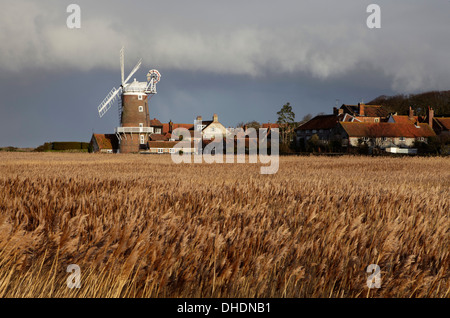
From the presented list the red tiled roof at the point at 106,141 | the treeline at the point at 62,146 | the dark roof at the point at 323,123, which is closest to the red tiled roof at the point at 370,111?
the dark roof at the point at 323,123

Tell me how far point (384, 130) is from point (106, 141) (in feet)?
182

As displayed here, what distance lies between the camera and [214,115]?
108312 millimetres

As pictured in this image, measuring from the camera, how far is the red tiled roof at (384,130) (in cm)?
8062

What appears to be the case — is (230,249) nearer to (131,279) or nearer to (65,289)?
(131,279)

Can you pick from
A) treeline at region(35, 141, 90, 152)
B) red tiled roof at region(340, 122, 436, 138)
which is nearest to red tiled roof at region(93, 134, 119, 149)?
treeline at region(35, 141, 90, 152)

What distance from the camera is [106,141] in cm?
8556

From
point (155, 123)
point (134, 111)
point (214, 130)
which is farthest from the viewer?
point (155, 123)

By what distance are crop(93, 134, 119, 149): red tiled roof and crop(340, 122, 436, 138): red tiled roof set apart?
151 ft

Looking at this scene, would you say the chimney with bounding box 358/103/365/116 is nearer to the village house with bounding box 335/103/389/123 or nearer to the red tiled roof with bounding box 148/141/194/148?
the village house with bounding box 335/103/389/123

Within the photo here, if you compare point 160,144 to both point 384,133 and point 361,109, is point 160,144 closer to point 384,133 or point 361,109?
point 384,133

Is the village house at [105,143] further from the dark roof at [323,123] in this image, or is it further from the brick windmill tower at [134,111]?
the dark roof at [323,123]

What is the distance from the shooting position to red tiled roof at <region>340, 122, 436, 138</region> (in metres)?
80.6

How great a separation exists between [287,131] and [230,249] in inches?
3423

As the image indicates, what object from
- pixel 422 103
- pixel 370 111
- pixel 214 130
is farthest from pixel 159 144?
pixel 422 103
